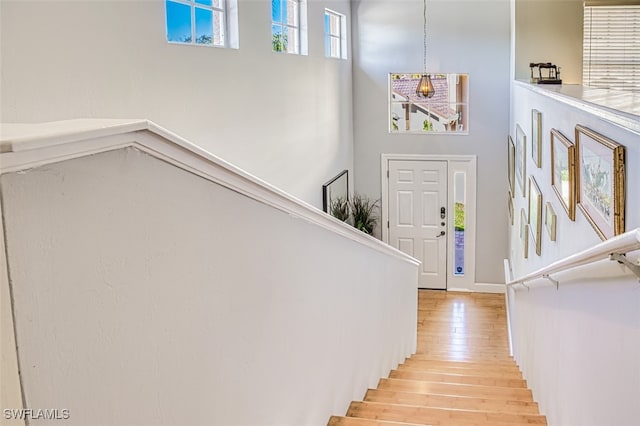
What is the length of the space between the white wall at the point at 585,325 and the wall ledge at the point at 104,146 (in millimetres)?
995

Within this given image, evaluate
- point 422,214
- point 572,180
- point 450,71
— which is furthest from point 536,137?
point 422,214

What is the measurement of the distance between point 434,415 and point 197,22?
2767 millimetres

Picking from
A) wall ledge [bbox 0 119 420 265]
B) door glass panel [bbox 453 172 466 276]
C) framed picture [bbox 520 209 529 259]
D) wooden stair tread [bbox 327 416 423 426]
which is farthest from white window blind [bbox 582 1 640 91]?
wall ledge [bbox 0 119 420 265]

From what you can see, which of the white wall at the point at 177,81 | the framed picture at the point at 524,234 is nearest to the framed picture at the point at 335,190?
the white wall at the point at 177,81

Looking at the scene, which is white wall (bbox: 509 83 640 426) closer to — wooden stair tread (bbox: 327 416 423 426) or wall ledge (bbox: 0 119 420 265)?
wooden stair tread (bbox: 327 416 423 426)

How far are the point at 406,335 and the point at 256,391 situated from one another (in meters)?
4.12

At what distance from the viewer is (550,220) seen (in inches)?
139

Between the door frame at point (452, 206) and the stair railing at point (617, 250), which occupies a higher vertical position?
the stair railing at point (617, 250)

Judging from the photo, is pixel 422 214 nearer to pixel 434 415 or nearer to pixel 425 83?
pixel 425 83

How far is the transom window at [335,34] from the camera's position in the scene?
7496 mm

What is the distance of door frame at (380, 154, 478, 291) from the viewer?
8.43 m

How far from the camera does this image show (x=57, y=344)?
1042 mm

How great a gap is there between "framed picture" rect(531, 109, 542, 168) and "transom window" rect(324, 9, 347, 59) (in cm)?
331

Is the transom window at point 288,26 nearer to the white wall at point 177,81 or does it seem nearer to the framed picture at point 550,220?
the white wall at point 177,81
